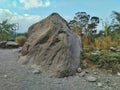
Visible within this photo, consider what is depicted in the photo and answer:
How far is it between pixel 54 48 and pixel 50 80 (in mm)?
1201

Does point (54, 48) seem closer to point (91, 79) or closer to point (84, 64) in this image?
point (84, 64)

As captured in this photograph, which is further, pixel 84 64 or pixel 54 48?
pixel 84 64

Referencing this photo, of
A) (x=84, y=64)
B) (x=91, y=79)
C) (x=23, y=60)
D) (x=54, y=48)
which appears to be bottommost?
(x=91, y=79)

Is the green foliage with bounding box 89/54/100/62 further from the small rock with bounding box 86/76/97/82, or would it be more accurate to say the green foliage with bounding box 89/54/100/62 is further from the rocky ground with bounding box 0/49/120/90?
the small rock with bounding box 86/76/97/82

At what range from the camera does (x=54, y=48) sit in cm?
777

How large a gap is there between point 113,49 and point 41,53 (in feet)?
9.88

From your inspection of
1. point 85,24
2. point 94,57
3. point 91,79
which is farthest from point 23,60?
point 85,24

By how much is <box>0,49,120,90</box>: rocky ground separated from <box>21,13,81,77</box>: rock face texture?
0.29 metres

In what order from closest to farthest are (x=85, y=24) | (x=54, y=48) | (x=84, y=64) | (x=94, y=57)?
(x=54, y=48) < (x=84, y=64) < (x=94, y=57) < (x=85, y=24)

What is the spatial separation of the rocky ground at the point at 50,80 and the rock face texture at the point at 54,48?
0.29 metres

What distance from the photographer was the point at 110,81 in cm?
704

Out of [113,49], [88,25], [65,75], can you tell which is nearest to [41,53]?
[65,75]

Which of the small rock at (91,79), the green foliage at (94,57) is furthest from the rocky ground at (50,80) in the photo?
the green foliage at (94,57)

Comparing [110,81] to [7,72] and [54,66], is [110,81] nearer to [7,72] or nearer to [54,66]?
[54,66]
